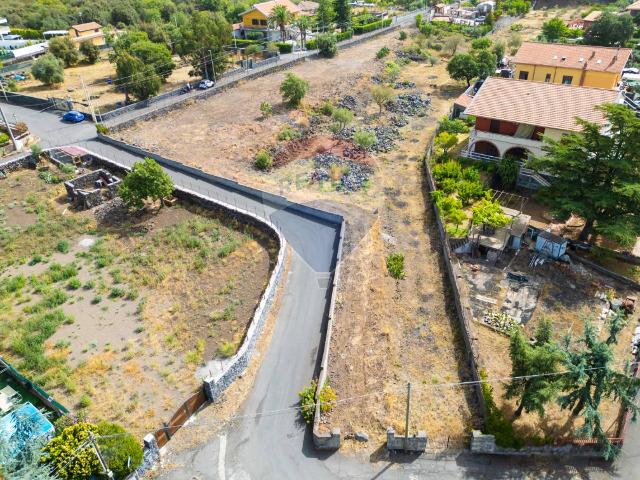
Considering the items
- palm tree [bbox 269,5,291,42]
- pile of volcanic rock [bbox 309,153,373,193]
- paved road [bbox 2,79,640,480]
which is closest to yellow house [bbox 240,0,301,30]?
palm tree [bbox 269,5,291,42]

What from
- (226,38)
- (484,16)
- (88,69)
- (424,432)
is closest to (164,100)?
(226,38)

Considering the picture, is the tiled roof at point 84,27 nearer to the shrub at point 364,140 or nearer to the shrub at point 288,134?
the shrub at point 288,134

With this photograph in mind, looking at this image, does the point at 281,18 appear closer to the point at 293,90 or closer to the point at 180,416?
the point at 293,90

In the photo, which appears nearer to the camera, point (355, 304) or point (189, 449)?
point (189, 449)

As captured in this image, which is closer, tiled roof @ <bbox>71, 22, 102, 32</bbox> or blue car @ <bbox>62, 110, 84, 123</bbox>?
blue car @ <bbox>62, 110, 84, 123</bbox>

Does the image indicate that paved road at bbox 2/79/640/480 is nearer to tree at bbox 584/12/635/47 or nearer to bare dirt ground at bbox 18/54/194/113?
bare dirt ground at bbox 18/54/194/113

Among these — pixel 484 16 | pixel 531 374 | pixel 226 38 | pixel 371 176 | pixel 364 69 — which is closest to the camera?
pixel 531 374

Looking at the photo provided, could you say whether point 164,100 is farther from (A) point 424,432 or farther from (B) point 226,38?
(A) point 424,432
